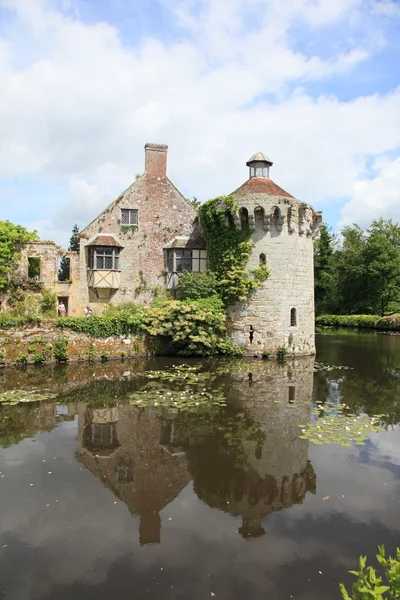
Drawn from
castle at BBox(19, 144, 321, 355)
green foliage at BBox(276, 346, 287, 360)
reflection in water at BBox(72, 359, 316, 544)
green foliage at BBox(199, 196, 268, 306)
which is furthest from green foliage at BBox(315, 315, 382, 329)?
reflection in water at BBox(72, 359, 316, 544)

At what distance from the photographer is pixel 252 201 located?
64.1 feet

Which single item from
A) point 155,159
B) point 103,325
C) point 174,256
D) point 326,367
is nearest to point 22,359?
point 103,325

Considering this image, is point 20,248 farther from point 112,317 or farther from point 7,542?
point 7,542

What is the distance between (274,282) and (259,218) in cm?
291

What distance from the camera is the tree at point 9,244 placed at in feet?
74.3

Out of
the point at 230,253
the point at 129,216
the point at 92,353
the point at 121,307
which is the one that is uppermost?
the point at 129,216

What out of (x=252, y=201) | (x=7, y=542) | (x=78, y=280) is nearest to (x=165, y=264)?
(x=78, y=280)

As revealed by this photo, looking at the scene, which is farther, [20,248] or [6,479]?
[20,248]

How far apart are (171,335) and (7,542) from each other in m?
14.6

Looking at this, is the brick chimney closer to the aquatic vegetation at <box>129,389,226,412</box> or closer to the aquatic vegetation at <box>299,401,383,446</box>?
the aquatic vegetation at <box>129,389,226,412</box>

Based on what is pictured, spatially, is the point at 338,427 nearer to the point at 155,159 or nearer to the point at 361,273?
the point at 155,159

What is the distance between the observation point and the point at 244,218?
20.1 m

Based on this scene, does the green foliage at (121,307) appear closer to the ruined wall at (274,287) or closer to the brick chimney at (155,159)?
the ruined wall at (274,287)

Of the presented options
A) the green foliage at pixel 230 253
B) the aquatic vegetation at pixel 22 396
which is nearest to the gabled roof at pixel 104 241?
the green foliage at pixel 230 253
